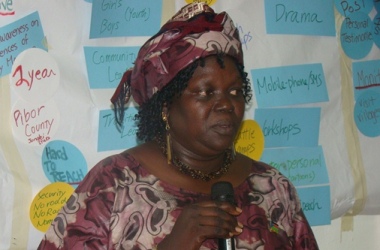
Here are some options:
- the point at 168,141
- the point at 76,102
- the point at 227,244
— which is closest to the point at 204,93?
the point at 168,141

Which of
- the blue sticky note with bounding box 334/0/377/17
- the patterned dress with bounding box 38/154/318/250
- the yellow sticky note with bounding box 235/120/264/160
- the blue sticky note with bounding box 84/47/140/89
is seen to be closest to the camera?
the patterned dress with bounding box 38/154/318/250

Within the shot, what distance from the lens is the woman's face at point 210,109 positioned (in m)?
1.51

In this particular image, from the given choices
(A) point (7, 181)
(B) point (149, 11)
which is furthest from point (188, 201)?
(B) point (149, 11)

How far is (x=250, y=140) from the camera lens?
2.18 metres

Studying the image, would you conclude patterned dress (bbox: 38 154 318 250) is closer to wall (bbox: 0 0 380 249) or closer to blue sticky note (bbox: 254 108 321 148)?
wall (bbox: 0 0 380 249)

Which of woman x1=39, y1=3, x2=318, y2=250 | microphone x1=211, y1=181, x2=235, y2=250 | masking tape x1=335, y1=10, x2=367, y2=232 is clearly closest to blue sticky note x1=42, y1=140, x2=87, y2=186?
woman x1=39, y1=3, x2=318, y2=250

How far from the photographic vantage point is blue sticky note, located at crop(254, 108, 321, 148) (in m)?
2.20

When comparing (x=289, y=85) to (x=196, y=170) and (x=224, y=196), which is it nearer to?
(x=196, y=170)

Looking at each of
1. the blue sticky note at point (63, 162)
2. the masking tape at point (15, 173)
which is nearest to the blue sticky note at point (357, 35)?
the blue sticky note at point (63, 162)

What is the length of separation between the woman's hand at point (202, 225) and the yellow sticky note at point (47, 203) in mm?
540

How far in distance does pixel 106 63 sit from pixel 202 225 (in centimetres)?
80

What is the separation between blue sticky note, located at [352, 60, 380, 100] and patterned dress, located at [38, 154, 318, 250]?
85 centimetres

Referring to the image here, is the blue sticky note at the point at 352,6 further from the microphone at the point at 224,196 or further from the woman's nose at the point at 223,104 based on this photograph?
the microphone at the point at 224,196

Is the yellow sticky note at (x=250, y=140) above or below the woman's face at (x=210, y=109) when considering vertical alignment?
below
